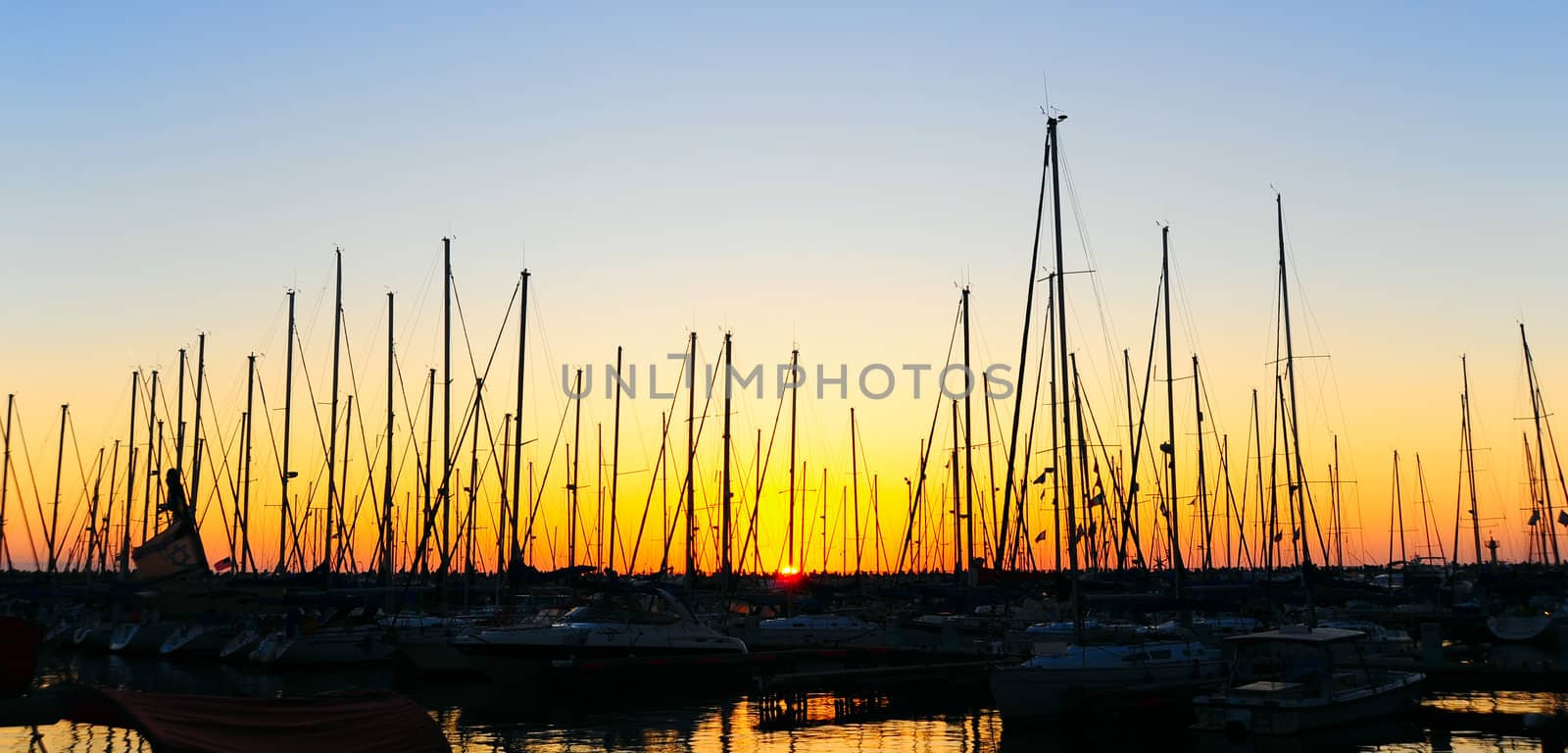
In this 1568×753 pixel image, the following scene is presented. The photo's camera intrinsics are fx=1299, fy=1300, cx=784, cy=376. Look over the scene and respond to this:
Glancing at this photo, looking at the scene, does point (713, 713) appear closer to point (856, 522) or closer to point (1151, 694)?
point (1151, 694)

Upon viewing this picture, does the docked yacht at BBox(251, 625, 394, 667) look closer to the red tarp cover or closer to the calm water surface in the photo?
the calm water surface

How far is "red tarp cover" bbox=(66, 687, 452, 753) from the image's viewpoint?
546 inches

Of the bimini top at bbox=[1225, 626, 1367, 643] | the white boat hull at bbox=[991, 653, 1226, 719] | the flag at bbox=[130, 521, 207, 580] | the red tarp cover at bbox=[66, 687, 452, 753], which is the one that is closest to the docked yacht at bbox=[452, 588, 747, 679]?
the flag at bbox=[130, 521, 207, 580]

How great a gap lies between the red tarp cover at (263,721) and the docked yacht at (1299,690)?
17386 mm

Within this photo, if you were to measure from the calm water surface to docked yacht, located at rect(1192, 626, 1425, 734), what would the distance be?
0.56 metres

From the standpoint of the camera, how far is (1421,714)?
3275cm

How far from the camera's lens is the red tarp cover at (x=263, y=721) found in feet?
45.5

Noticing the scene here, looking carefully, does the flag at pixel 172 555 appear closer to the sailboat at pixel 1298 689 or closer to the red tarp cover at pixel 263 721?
the red tarp cover at pixel 263 721

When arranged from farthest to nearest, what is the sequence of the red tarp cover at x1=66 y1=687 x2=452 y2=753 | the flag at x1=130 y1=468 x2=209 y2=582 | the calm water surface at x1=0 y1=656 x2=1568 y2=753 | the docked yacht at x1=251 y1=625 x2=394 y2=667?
the docked yacht at x1=251 y1=625 x2=394 y2=667 → the flag at x1=130 y1=468 x2=209 y2=582 → the calm water surface at x1=0 y1=656 x2=1568 y2=753 → the red tarp cover at x1=66 y1=687 x2=452 y2=753

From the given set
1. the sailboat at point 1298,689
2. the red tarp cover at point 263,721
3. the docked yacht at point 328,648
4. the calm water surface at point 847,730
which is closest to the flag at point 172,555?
the docked yacht at point 328,648

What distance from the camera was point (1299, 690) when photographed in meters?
28.6

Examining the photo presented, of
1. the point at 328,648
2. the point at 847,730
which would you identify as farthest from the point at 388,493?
the point at 847,730

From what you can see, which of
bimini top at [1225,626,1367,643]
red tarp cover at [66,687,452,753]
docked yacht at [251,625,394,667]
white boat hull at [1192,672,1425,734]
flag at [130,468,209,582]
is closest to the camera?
red tarp cover at [66,687,452,753]

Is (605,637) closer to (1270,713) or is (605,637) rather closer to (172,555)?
(172,555)
